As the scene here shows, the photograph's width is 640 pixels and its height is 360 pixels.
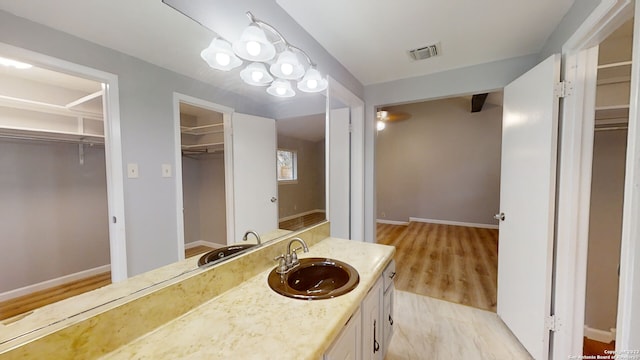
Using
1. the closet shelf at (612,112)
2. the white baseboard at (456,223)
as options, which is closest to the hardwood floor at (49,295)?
the closet shelf at (612,112)

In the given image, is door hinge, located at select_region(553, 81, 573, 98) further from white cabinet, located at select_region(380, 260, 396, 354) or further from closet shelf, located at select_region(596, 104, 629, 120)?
white cabinet, located at select_region(380, 260, 396, 354)

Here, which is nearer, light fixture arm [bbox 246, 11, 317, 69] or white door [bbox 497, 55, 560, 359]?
light fixture arm [bbox 246, 11, 317, 69]

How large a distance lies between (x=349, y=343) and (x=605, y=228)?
9.27 feet

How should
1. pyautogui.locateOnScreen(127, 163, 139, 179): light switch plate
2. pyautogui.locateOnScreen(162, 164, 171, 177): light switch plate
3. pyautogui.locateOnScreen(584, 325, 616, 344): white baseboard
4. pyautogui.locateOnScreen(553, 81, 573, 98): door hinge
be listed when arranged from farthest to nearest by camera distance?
pyautogui.locateOnScreen(584, 325, 616, 344): white baseboard, pyautogui.locateOnScreen(553, 81, 573, 98): door hinge, pyautogui.locateOnScreen(162, 164, 171, 177): light switch plate, pyautogui.locateOnScreen(127, 163, 139, 179): light switch plate

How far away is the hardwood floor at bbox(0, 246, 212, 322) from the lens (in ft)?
1.91

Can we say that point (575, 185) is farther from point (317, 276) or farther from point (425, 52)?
point (317, 276)

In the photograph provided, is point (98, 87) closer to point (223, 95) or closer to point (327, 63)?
point (223, 95)

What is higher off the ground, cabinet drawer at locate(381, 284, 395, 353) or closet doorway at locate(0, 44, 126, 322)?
closet doorway at locate(0, 44, 126, 322)

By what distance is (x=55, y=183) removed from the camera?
751 mm

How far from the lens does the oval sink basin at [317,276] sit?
113 cm

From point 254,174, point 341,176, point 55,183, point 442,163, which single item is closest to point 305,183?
point 254,174

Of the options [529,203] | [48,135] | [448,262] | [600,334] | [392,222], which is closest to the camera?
[48,135]

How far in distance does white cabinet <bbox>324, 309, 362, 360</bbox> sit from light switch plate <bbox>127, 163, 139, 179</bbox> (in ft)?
3.02

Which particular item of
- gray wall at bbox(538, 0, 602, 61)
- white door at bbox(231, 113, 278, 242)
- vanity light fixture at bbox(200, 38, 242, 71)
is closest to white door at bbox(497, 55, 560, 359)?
gray wall at bbox(538, 0, 602, 61)
